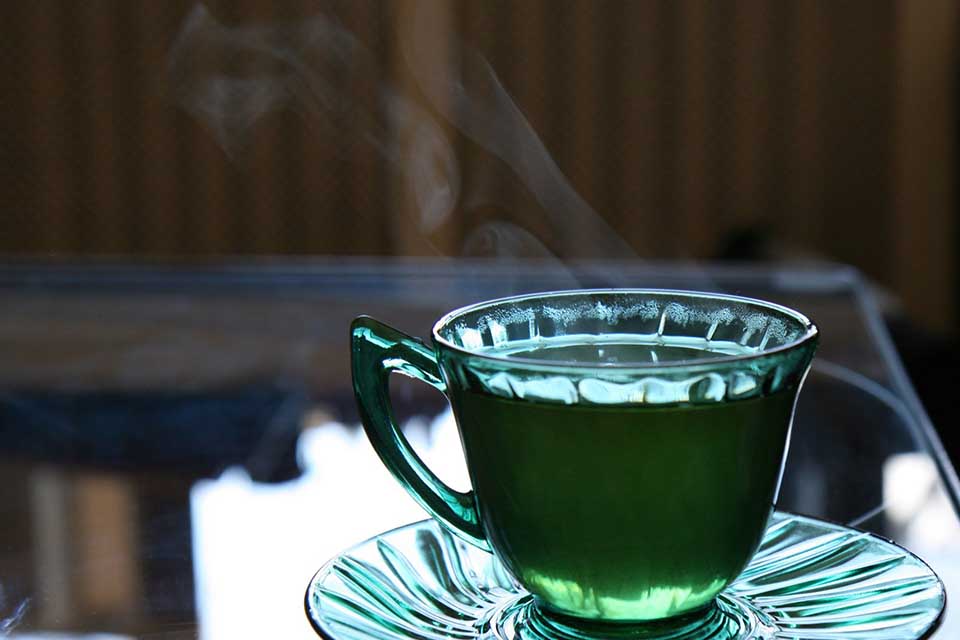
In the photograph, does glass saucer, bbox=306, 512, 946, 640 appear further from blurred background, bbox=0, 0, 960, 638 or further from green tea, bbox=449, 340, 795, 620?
blurred background, bbox=0, 0, 960, 638

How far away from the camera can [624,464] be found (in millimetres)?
298

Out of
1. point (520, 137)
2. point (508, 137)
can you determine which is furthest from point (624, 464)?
point (508, 137)

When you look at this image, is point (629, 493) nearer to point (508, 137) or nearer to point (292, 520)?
point (292, 520)

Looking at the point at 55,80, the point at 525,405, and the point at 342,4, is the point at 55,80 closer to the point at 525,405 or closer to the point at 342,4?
the point at 342,4

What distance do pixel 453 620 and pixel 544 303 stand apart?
0.10 meters

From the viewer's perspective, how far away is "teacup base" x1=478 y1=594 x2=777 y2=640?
313 mm

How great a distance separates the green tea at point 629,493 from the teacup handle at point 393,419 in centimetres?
3

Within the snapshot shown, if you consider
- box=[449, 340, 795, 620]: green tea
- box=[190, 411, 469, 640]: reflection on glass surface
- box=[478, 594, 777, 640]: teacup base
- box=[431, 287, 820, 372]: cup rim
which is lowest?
box=[190, 411, 469, 640]: reflection on glass surface

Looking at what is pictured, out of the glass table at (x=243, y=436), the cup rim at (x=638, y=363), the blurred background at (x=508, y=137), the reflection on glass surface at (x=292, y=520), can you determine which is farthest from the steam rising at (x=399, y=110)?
the cup rim at (x=638, y=363)

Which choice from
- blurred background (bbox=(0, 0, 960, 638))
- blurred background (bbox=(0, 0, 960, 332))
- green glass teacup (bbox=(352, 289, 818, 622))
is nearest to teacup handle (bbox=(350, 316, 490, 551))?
green glass teacup (bbox=(352, 289, 818, 622))

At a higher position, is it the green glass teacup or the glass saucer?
the green glass teacup

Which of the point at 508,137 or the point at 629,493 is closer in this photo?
the point at 629,493

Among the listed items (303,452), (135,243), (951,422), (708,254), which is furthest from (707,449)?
(135,243)

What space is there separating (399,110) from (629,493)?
2898 mm
